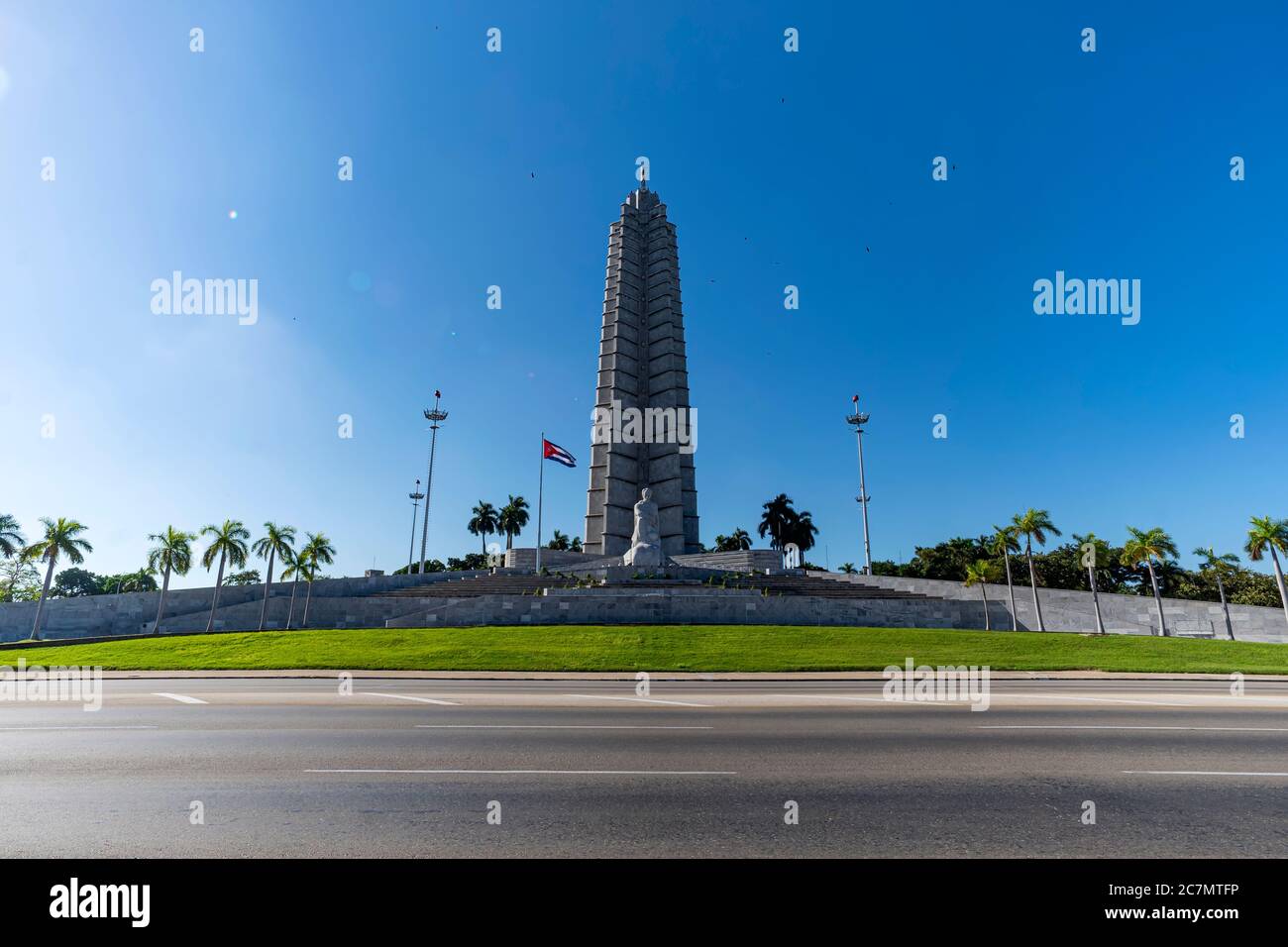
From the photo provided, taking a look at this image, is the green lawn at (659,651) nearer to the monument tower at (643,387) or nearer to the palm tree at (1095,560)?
the palm tree at (1095,560)

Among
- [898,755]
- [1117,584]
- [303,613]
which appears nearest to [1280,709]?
[898,755]

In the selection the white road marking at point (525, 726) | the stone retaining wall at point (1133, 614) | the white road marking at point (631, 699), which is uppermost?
the white road marking at point (525, 726)

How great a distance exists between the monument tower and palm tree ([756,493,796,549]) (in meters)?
24.0

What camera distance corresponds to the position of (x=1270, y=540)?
31.7 metres

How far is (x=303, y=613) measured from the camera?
38.3 metres

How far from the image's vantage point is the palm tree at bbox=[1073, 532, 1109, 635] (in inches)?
1366

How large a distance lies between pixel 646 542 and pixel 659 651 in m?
19.1

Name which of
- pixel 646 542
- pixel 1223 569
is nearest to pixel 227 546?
pixel 646 542

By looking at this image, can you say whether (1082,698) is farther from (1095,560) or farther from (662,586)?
(1095,560)

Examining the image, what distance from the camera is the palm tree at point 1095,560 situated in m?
34.7

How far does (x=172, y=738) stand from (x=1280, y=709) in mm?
20234

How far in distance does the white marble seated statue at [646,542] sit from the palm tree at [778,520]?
42.2 meters

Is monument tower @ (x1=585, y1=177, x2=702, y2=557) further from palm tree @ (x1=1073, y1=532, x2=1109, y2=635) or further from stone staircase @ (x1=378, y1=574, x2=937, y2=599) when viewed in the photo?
palm tree @ (x1=1073, y1=532, x2=1109, y2=635)

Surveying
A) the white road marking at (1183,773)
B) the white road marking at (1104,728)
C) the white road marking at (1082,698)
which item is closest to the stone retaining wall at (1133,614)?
the white road marking at (1082,698)
